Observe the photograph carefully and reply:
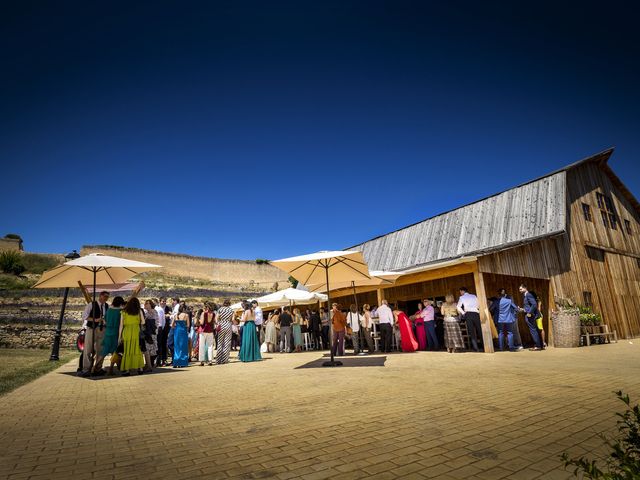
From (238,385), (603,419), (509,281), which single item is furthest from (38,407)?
(509,281)

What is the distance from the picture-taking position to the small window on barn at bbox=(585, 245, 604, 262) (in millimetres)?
14117

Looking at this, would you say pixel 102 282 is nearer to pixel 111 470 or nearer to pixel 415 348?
pixel 111 470

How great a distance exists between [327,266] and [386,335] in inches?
173

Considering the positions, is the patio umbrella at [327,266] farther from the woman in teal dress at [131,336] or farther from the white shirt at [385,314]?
the woman in teal dress at [131,336]

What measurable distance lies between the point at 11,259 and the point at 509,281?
166 feet

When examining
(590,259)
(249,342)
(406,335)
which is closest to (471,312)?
(406,335)

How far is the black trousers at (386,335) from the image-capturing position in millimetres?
11875

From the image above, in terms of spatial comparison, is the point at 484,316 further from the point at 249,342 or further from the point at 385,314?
the point at 249,342

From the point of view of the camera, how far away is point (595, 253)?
14.5 meters

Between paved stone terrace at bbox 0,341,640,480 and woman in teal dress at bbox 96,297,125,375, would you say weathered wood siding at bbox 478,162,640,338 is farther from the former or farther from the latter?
woman in teal dress at bbox 96,297,125,375

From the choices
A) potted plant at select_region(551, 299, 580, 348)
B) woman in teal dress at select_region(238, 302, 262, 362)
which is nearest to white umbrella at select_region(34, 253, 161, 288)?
woman in teal dress at select_region(238, 302, 262, 362)

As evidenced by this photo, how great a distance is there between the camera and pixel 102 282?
9977 mm

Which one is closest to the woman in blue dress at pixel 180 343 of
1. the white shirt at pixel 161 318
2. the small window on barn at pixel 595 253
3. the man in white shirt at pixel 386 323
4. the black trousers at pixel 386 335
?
the white shirt at pixel 161 318

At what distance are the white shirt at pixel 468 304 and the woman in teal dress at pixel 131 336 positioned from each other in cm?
885
